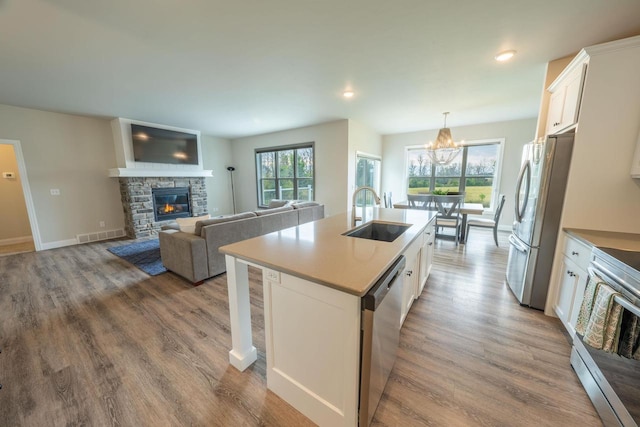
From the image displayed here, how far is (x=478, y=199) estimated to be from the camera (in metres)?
5.96

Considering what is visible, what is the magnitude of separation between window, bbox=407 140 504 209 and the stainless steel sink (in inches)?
166

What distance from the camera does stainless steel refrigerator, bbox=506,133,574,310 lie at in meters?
2.07

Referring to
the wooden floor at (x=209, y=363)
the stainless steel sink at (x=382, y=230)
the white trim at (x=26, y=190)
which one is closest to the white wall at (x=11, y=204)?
the white trim at (x=26, y=190)

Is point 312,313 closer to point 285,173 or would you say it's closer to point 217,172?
point 285,173

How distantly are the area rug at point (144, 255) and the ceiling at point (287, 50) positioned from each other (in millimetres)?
2602

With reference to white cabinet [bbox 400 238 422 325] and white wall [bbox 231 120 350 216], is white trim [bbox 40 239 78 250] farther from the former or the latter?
white cabinet [bbox 400 238 422 325]

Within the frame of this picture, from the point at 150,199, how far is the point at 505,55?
268 inches

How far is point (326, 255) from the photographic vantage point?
4.41 ft

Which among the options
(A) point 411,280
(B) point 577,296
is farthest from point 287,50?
(B) point 577,296

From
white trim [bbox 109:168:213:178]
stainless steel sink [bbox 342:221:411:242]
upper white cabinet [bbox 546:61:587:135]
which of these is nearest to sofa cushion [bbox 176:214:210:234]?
stainless steel sink [bbox 342:221:411:242]

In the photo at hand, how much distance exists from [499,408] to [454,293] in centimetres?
141

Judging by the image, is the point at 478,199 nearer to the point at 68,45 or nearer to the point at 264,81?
the point at 264,81

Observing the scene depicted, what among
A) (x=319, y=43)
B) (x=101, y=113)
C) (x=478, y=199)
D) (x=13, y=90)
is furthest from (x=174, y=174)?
(x=478, y=199)

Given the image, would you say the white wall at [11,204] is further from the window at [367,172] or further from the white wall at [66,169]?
the window at [367,172]
